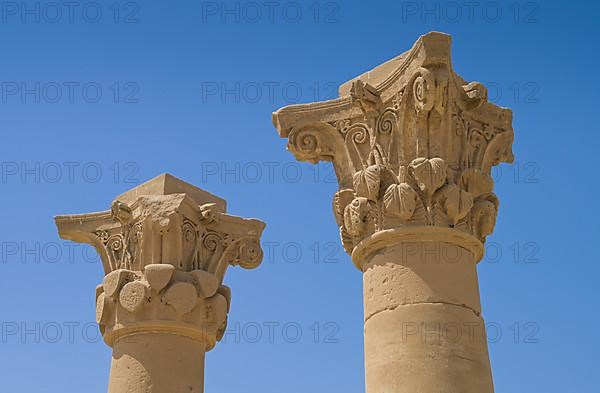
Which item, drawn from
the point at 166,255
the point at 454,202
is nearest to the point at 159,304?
the point at 166,255

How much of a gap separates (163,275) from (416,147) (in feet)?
22.0

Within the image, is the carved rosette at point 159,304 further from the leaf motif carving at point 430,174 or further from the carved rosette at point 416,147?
the leaf motif carving at point 430,174

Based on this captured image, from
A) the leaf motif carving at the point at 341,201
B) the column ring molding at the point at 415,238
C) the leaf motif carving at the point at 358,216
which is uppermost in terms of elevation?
the leaf motif carving at the point at 341,201

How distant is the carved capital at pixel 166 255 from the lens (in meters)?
18.6

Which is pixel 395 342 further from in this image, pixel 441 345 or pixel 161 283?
pixel 161 283

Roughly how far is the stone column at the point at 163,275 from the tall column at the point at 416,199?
459 cm

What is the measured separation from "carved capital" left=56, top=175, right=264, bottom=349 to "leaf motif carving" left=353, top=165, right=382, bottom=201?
5.61 meters

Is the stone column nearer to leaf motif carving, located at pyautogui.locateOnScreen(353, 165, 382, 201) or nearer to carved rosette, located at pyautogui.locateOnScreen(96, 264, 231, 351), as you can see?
carved rosette, located at pyautogui.locateOnScreen(96, 264, 231, 351)

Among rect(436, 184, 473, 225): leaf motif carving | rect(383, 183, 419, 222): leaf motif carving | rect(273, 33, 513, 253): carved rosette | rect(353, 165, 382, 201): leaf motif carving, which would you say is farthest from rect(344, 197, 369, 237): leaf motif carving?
rect(436, 184, 473, 225): leaf motif carving

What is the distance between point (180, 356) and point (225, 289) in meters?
2.07

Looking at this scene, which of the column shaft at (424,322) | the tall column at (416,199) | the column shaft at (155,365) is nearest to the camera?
the column shaft at (424,322)

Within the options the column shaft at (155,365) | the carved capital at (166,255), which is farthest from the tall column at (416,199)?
the column shaft at (155,365)

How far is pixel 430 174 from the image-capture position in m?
14.2

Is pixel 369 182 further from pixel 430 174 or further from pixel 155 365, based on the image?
pixel 155 365
